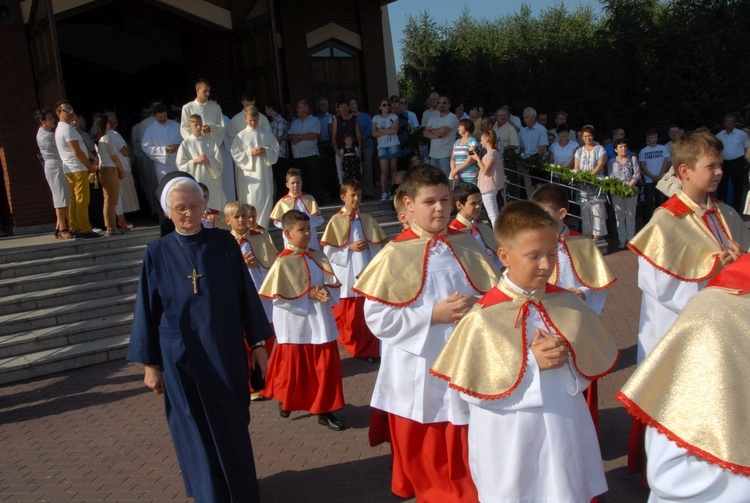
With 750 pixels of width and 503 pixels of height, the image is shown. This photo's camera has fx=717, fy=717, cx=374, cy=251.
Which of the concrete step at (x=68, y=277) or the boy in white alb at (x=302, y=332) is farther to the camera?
the concrete step at (x=68, y=277)

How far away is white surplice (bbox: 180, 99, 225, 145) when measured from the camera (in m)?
11.6

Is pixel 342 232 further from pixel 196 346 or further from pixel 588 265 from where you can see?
pixel 196 346

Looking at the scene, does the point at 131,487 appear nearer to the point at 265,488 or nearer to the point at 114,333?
the point at 265,488

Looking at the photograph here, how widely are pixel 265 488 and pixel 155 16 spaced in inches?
596

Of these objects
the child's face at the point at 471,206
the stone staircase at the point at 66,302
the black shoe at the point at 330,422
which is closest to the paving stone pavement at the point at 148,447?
the black shoe at the point at 330,422

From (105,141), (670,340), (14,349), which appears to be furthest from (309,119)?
(670,340)

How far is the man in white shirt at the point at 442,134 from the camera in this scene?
527 inches

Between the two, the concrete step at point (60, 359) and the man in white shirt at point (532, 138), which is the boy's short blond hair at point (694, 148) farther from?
the man in white shirt at point (532, 138)

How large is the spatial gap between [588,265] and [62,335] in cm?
660

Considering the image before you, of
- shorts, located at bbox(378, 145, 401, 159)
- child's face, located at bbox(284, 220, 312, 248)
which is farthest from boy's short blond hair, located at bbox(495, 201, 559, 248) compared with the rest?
shorts, located at bbox(378, 145, 401, 159)

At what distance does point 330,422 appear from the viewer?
20.0 feet

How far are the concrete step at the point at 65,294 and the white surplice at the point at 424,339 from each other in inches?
266

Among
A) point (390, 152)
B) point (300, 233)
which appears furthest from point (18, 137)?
point (300, 233)

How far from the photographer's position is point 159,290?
4145 millimetres
